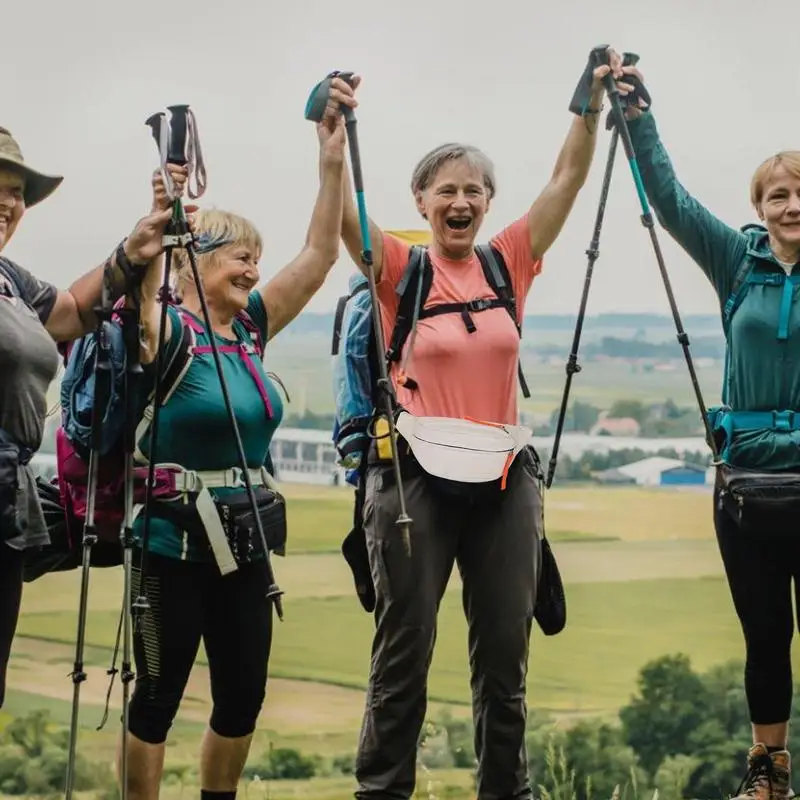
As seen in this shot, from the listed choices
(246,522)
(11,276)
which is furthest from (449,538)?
(11,276)

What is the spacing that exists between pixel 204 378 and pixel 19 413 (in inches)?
18.9

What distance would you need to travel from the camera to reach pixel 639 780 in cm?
488

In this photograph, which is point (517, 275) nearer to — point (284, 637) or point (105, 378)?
point (105, 378)

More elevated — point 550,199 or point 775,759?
point 550,199

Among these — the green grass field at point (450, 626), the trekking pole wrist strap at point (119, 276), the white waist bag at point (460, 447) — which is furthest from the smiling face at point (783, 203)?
the green grass field at point (450, 626)

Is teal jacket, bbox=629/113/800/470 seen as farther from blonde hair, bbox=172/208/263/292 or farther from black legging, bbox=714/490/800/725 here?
blonde hair, bbox=172/208/263/292

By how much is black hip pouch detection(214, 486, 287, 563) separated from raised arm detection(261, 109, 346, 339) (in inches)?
16.9

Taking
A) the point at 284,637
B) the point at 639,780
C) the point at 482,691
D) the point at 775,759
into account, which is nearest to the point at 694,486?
the point at 639,780

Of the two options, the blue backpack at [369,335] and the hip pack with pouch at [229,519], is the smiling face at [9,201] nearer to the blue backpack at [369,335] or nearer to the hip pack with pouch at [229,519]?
the hip pack with pouch at [229,519]

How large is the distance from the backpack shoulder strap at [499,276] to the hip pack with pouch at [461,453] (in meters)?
0.22

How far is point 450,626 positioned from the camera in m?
5.20

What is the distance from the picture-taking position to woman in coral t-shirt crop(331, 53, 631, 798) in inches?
104

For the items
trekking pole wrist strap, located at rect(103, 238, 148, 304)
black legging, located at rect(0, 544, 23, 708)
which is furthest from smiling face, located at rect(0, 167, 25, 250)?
black legging, located at rect(0, 544, 23, 708)

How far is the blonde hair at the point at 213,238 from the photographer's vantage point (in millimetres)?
2836
